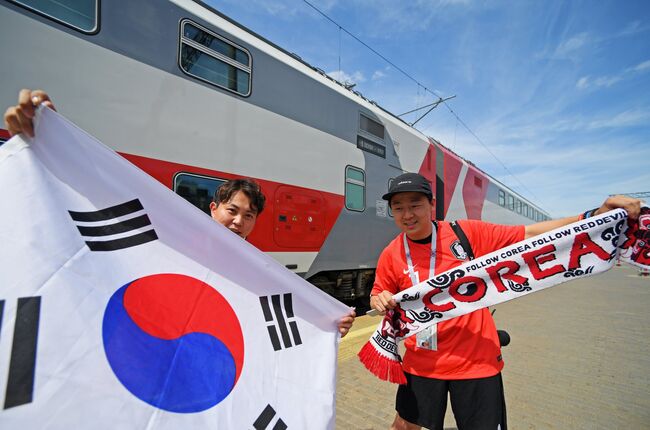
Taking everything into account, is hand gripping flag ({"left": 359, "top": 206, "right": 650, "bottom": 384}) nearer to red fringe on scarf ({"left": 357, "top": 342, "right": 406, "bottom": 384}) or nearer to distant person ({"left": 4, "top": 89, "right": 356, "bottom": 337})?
red fringe on scarf ({"left": 357, "top": 342, "right": 406, "bottom": 384})

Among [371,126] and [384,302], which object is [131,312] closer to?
[384,302]

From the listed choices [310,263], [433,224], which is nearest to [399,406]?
[433,224]

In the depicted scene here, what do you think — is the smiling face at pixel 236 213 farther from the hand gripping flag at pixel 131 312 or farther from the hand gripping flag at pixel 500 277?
the hand gripping flag at pixel 500 277

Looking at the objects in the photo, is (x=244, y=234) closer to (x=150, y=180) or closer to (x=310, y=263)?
(x=150, y=180)

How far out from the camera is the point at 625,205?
1.52 meters

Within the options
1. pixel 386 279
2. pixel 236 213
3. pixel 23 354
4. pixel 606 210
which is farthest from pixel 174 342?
pixel 606 210

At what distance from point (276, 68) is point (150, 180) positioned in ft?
10.3

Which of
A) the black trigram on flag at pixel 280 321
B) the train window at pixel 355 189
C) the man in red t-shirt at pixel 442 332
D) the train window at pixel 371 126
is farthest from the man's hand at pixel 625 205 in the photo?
the train window at pixel 371 126

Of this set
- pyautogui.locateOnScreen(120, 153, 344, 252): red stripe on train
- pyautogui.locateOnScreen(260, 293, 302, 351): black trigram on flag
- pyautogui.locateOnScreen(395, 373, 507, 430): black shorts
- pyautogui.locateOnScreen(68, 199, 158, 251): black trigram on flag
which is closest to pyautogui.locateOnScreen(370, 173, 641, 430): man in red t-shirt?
pyautogui.locateOnScreen(395, 373, 507, 430): black shorts

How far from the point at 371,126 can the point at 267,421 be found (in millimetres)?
4993

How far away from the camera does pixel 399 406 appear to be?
5.78ft

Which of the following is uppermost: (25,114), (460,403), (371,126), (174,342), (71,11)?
(371,126)

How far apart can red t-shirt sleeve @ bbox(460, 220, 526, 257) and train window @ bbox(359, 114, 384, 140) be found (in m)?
3.78

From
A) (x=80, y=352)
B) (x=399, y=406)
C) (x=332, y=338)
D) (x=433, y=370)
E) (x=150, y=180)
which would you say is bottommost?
(x=399, y=406)
